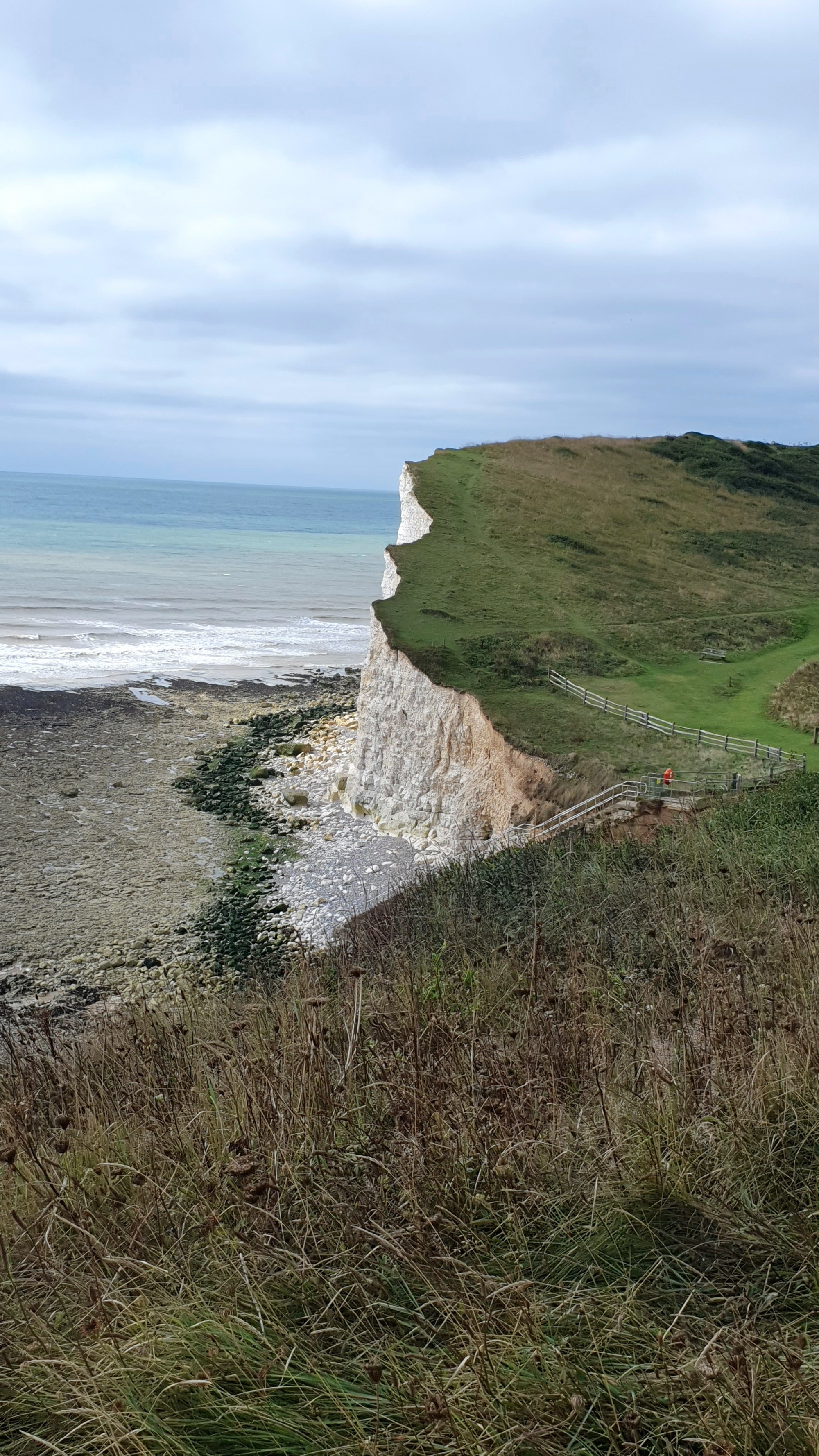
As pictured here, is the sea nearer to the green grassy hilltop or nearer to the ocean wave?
the ocean wave

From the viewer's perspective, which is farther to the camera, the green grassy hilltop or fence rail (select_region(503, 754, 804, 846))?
the green grassy hilltop

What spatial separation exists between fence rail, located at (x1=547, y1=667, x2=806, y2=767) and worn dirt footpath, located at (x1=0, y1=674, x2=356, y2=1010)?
37.3ft

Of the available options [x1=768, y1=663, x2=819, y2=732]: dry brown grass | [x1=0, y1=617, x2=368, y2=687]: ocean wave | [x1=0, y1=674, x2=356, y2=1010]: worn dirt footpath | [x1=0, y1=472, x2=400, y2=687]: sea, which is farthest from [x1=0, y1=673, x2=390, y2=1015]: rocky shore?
[x1=768, y1=663, x2=819, y2=732]: dry brown grass

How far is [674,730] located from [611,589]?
678 inches

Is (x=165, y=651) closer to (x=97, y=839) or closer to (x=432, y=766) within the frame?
(x=97, y=839)

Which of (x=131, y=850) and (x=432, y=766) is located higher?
(x=432, y=766)

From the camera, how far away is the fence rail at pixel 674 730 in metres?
22.2

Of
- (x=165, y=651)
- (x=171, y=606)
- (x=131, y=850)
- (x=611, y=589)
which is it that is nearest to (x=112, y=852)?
(x=131, y=850)

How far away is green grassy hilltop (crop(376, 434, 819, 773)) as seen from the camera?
87.5 feet

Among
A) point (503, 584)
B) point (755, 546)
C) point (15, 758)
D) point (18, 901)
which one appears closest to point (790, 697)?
point (503, 584)

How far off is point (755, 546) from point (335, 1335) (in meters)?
55.7

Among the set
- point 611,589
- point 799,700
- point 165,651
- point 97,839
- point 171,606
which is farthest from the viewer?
point 171,606

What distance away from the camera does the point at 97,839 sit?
84.5 ft

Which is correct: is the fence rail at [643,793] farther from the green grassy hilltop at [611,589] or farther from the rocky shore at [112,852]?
the rocky shore at [112,852]
